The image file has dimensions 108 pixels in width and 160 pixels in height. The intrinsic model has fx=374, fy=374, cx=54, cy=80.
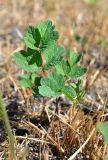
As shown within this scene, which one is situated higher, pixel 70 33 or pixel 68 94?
pixel 70 33

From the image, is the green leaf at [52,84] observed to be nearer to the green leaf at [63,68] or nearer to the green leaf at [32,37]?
the green leaf at [63,68]

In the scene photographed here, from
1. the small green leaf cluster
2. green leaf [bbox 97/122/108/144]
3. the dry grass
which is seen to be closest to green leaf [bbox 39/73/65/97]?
the small green leaf cluster

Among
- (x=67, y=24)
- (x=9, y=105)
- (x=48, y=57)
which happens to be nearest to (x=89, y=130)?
(x=48, y=57)

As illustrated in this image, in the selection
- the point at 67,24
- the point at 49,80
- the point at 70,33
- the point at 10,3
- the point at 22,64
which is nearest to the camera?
the point at 49,80

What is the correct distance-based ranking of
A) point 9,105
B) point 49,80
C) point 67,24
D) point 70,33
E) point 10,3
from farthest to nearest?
1. point 10,3
2. point 67,24
3. point 70,33
4. point 9,105
5. point 49,80

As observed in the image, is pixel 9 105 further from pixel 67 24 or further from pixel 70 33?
pixel 67 24

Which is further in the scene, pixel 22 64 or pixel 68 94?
pixel 22 64

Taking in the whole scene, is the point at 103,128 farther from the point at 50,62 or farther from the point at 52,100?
the point at 52,100

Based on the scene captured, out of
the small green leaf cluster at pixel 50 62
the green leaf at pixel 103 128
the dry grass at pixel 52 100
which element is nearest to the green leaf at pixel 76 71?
the small green leaf cluster at pixel 50 62

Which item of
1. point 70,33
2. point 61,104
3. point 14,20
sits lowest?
point 61,104
